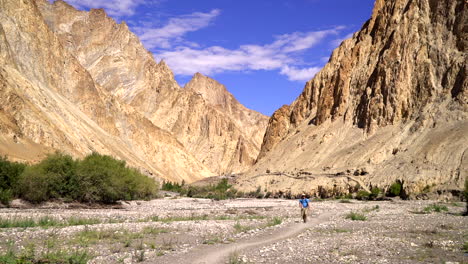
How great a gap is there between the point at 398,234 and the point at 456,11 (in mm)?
47834

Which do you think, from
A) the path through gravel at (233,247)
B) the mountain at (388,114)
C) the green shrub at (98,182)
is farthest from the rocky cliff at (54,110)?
the path through gravel at (233,247)

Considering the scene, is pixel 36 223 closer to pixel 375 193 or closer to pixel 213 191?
pixel 375 193

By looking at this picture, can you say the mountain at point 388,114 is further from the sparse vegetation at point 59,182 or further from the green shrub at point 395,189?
the sparse vegetation at point 59,182

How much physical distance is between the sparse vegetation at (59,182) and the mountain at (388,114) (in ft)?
79.0

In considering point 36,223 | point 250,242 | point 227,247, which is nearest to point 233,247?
point 227,247

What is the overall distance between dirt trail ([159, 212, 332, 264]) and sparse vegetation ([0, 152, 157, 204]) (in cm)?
1828

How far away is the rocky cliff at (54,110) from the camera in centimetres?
5984

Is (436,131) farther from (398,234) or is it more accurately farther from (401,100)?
(398,234)

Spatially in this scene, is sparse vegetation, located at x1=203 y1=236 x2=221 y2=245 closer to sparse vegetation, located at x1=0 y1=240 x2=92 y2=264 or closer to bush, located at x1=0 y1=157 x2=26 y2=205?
sparse vegetation, located at x1=0 y1=240 x2=92 y2=264

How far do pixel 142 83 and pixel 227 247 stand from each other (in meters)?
125

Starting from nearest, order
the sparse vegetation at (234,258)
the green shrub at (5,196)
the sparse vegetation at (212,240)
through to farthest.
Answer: the sparse vegetation at (234,258), the sparse vegetation at (212,240), the green shrub at (5,196)

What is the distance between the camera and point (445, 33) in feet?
184

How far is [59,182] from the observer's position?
32.0 m

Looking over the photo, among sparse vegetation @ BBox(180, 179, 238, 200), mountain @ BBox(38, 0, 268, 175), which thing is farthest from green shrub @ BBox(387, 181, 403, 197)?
mountain @ BBox(38, 0, 268, 175)
